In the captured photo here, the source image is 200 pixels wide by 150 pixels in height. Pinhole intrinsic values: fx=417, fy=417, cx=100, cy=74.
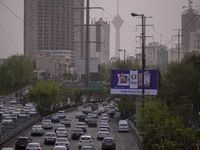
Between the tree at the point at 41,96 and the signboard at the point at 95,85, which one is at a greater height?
the signboard at the point at 95,85

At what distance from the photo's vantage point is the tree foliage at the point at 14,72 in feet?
346

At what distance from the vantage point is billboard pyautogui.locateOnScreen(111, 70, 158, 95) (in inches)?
1694

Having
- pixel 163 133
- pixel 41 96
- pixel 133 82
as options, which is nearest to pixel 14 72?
pixel 41 96

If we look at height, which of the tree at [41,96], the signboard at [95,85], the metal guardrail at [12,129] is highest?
the signboard at [95,85]

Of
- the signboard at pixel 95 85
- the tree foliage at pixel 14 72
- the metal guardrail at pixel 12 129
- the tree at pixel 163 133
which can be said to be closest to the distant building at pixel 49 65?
the tree foliage at pixel 14 72

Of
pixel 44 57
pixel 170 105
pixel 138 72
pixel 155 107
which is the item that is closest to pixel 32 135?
pixel 138 72

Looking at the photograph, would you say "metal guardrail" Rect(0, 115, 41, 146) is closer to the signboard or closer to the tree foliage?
the signboard

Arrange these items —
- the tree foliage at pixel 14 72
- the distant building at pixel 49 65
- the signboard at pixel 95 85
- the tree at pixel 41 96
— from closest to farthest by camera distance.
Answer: the tree at pixel 41 96 < the signboard at pixel 95 85 < the tree foliage at pixel 14 72 < the distant building at pixel 49 65

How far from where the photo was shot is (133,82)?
144 ft

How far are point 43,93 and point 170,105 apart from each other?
33485mm

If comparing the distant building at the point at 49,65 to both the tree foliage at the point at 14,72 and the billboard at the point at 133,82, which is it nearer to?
the tree foliage at the point at 14,72

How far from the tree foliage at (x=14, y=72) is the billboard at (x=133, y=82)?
63371mm

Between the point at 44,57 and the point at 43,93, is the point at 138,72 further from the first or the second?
the point at 44,57

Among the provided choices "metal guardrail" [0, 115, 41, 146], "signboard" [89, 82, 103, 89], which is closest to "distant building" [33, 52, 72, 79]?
"signboard" [89, 82, 103, 89]
